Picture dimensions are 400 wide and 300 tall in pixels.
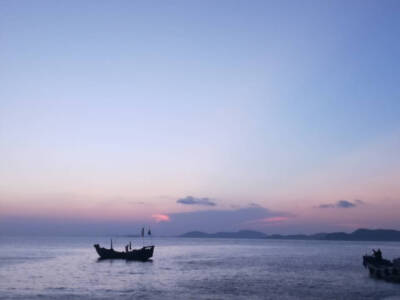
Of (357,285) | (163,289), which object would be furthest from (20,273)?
(357,285)

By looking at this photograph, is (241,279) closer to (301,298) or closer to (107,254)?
(301,298)

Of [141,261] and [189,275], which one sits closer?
[189,275]

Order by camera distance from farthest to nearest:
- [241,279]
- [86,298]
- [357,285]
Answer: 1. [241,279]
2. [357,285]
3. [86,298]

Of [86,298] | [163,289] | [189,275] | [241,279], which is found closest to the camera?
[86,298]

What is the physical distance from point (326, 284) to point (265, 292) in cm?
1026

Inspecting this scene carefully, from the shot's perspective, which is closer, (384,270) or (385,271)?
(385,271)

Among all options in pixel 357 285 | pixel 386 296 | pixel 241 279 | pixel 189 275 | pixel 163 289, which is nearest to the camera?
pixel 386 296

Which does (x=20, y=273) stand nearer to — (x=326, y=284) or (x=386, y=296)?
(x=326, y=284)

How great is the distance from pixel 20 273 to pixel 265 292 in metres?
33.8

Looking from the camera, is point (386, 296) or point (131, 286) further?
point (131, 286)

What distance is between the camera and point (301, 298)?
3538 centimetres

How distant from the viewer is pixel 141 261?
7581 centimetres

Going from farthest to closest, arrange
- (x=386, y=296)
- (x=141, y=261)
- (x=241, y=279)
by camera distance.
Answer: (x=141, y=261) → (x=241, y=279) → (x=386, y=296)

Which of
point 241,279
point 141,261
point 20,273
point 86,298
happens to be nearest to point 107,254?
point 141,261
